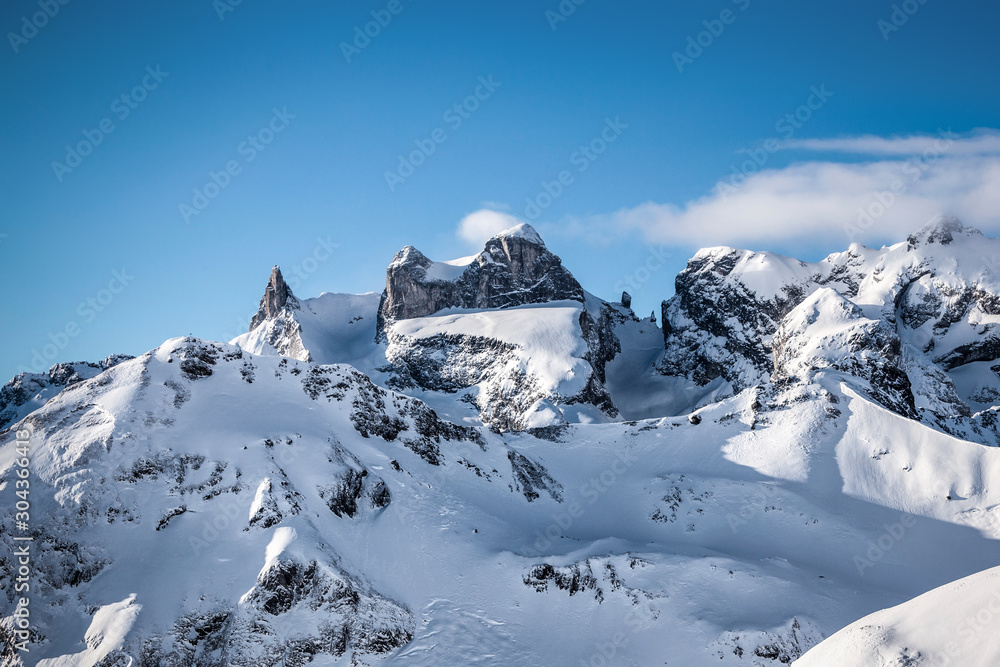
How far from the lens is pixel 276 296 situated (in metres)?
157

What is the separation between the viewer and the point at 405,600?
35.7 meters

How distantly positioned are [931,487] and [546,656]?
126 ft

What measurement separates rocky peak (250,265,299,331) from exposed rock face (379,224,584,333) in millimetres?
24748

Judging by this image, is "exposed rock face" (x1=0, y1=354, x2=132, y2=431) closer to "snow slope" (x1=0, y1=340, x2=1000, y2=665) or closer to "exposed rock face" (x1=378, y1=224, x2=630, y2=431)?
"exposed rock face" (x1=378, y1=224, x2=630, y2=431)

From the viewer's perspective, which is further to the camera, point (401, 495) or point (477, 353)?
point (477, 353)

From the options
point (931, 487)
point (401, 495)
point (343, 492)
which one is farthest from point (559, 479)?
point (931, 487)

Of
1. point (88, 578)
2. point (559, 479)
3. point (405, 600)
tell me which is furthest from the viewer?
point (559, 479)

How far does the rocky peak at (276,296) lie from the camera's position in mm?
154500

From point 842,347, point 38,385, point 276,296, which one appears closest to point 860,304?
point 842,347

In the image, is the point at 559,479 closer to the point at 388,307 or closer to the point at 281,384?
the point at 281,384

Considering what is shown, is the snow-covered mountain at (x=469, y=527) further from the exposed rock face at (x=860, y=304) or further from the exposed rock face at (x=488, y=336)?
the exposed rock face at (x=860, y=304)
